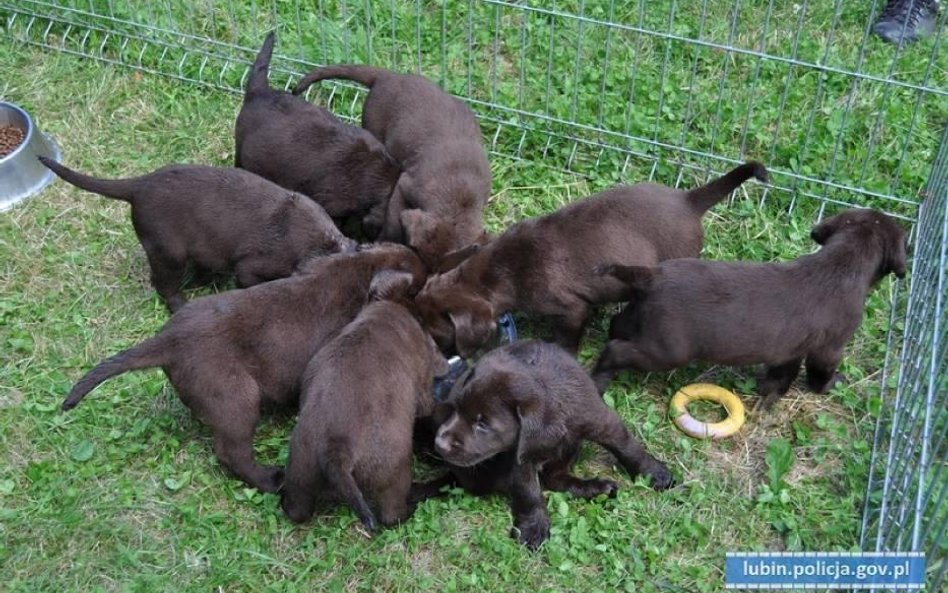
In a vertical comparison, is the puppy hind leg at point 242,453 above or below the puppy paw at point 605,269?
below

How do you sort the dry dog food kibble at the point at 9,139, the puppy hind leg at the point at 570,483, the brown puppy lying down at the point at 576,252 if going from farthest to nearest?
the dry dog food kibble at the point at 9,139 < the brown puppy lying down at the point at 576,252 < the puppy hind leg at the point at 570,483

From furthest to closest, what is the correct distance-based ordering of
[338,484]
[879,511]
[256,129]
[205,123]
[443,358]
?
[205,123], [256,129], [443,358], [879,511], [338,484]

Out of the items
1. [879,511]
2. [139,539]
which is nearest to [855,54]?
[879,511]

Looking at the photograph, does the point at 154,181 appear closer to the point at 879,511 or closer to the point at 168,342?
the point at 168,342

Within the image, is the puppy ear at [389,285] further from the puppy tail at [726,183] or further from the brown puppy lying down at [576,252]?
the puppy tail at [726,183]

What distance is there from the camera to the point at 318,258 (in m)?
4.90

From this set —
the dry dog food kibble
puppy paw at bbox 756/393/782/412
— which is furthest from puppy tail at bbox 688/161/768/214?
the dry dog food kibble

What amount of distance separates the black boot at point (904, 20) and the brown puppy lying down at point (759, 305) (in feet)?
9.43

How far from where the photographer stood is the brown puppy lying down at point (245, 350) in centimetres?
432

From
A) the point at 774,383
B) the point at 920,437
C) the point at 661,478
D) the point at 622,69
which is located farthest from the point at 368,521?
the point at 622,69

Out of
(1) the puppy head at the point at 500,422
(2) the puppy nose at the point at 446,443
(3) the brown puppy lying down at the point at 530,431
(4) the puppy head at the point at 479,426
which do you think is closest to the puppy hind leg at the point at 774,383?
(3) the brown puppy lying down at the point at 530,431

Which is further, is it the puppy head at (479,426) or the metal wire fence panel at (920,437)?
the puppy head at (479,426)

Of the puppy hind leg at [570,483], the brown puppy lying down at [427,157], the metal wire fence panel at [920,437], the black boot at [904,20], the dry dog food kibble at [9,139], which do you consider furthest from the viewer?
the black boot at [904,20]

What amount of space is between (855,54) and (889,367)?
282 centimetres
